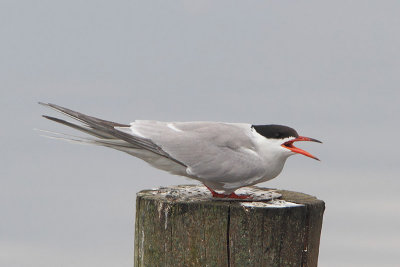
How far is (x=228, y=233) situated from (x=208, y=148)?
46.5 inches

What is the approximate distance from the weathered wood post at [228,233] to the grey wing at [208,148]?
0.46 metres

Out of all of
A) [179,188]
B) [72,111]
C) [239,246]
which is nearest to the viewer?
[239,246]

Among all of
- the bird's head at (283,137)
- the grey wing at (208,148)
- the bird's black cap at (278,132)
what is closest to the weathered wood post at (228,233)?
the grey wing at (208,148)

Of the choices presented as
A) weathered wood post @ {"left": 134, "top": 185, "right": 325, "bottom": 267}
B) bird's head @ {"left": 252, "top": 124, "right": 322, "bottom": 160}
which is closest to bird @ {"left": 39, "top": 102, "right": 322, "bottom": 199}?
bird's head @ {"left": 252, "top": 124, "right": 322, "bottom": 160}

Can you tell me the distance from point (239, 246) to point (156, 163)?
1.49 m

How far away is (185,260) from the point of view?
17.4ft

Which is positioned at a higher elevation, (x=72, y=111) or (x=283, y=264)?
(x=72, y=111)

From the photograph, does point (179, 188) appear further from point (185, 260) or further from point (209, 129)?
point (185, 260)

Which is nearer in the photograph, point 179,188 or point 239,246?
point 239,246

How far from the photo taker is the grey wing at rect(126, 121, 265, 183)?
6.07 meters

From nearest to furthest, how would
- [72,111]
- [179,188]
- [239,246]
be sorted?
[239,246]
[72,111]
[179,188]

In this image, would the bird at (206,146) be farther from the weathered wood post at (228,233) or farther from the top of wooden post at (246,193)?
the weathered wood post at (228,233)

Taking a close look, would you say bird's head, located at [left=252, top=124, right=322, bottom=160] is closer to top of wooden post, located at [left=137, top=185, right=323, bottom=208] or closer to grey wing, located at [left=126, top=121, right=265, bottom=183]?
grey wing, located at [left=126, top=121, right=265, bottom=183]

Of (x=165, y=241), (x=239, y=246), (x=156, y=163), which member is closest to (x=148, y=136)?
(x=156, y=163)
